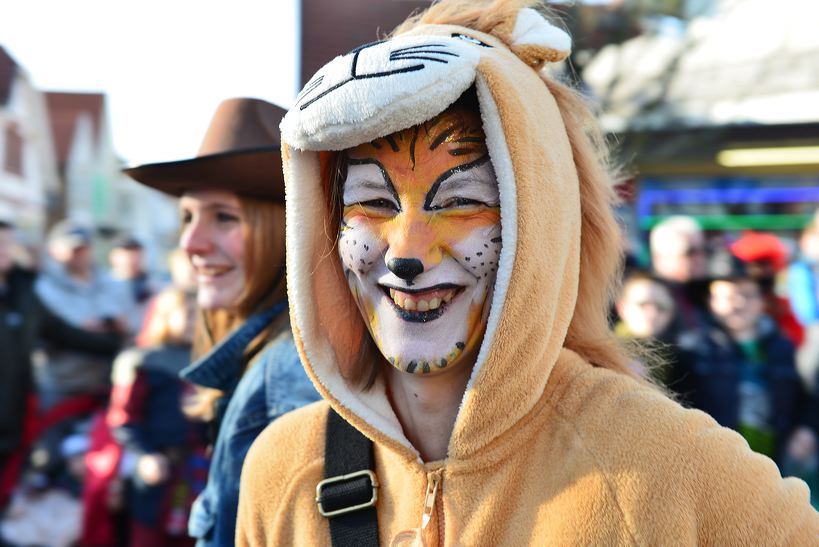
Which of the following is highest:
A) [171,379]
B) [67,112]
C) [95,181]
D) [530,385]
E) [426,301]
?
[426,301]

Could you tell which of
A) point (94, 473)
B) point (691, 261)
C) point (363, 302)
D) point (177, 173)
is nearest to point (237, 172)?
point (177, 173)

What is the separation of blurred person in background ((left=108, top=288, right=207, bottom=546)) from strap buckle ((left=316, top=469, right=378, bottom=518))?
2.46 m

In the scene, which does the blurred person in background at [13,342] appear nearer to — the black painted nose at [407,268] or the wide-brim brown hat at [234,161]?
the wide-brim brown hat at [234,161]

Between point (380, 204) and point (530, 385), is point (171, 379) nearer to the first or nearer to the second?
point (380, 204)

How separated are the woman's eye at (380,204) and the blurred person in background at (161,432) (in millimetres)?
2679

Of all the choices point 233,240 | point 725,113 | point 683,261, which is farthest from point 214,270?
point 725,113

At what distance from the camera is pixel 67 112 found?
1852 cm

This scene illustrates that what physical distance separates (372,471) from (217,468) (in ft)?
2.62

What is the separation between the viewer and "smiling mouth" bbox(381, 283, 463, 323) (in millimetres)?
1512

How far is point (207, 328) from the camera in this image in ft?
9.54

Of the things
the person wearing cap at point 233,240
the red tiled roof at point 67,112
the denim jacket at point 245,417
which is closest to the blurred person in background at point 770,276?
the person wearing cap at point 233,240

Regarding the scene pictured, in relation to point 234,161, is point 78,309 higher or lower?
lower

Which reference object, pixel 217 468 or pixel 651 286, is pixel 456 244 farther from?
pixel 651 286

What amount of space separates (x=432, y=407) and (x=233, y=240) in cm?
119
